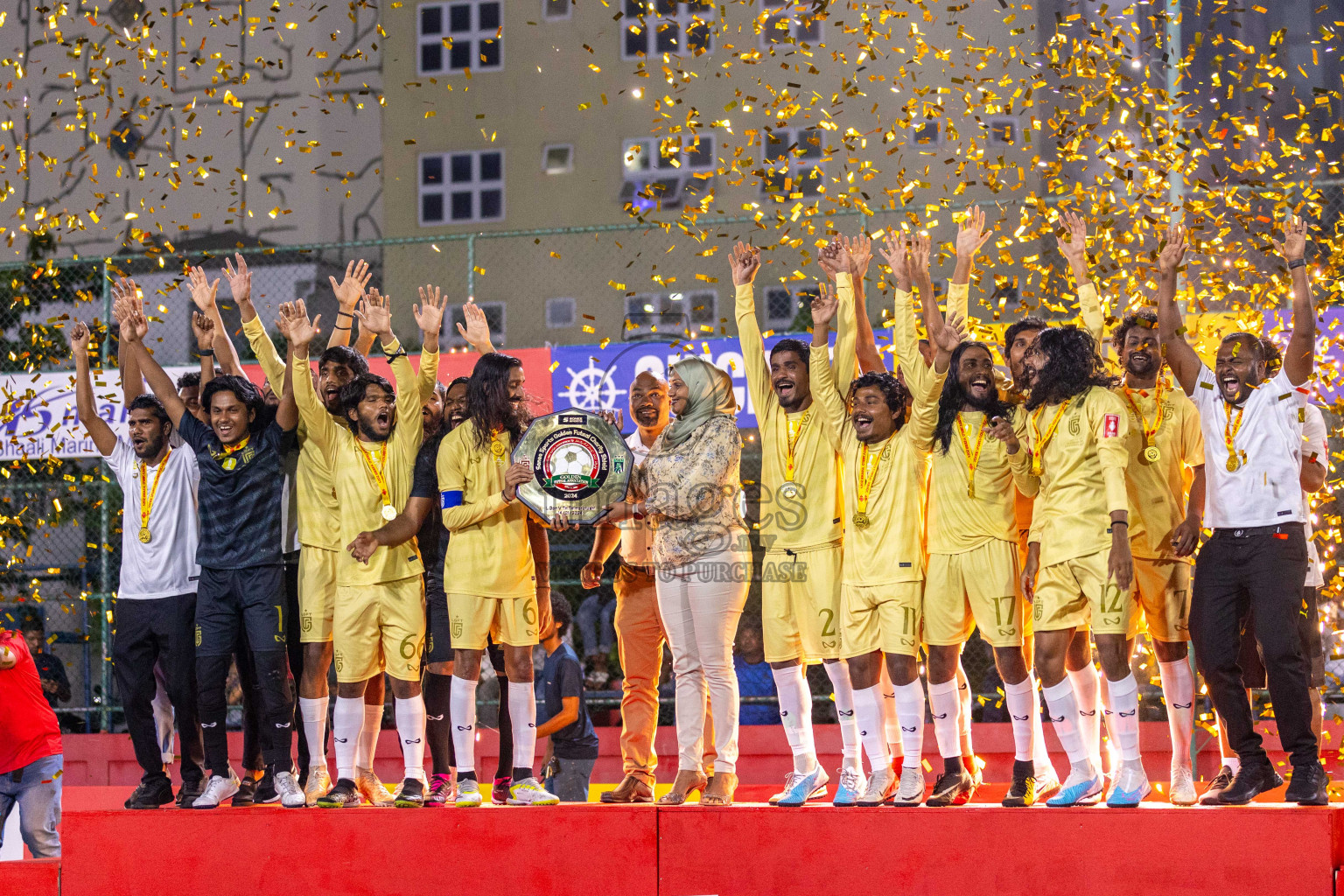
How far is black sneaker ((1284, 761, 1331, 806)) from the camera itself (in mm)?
4930

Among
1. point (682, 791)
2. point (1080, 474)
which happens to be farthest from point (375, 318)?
point (1080, 474)

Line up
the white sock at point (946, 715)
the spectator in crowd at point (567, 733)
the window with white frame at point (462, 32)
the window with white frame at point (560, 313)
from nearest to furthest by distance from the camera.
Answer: the white sock at point (946, 715) → the spectator in crowd at point (567, 733) → the window with white frame at point (560, 313) → the window with white frame at point (462, 32)

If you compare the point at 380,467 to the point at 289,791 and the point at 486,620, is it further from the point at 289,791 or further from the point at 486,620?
the point at 289,791

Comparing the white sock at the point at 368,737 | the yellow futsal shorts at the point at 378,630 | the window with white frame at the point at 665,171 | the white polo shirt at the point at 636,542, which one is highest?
the window with white frame at the point at 665,171

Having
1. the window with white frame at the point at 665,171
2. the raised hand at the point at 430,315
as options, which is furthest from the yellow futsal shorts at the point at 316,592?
the window with white frame at the point at 665,171

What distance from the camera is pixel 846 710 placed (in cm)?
561

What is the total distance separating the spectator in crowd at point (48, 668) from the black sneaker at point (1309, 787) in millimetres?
8484

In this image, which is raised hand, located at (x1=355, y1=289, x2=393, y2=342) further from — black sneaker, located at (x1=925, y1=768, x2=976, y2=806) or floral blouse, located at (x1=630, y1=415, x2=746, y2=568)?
black sneaker, located at (x1=925, y1=768, x2=976, y2=806)

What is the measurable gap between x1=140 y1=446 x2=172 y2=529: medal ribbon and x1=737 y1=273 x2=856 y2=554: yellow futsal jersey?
2.89 metres

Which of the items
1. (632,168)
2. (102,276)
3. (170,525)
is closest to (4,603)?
(102,276)

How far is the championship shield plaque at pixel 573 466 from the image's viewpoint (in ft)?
18.6

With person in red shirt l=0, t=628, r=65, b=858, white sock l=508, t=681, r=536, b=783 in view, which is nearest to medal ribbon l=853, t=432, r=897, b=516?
white sock l=508, t=681, r=536, b=783

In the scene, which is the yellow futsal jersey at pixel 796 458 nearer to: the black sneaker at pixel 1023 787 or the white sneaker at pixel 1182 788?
the black sneaker at pixel 1023 787

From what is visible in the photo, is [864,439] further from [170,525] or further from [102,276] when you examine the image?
[102,276]
